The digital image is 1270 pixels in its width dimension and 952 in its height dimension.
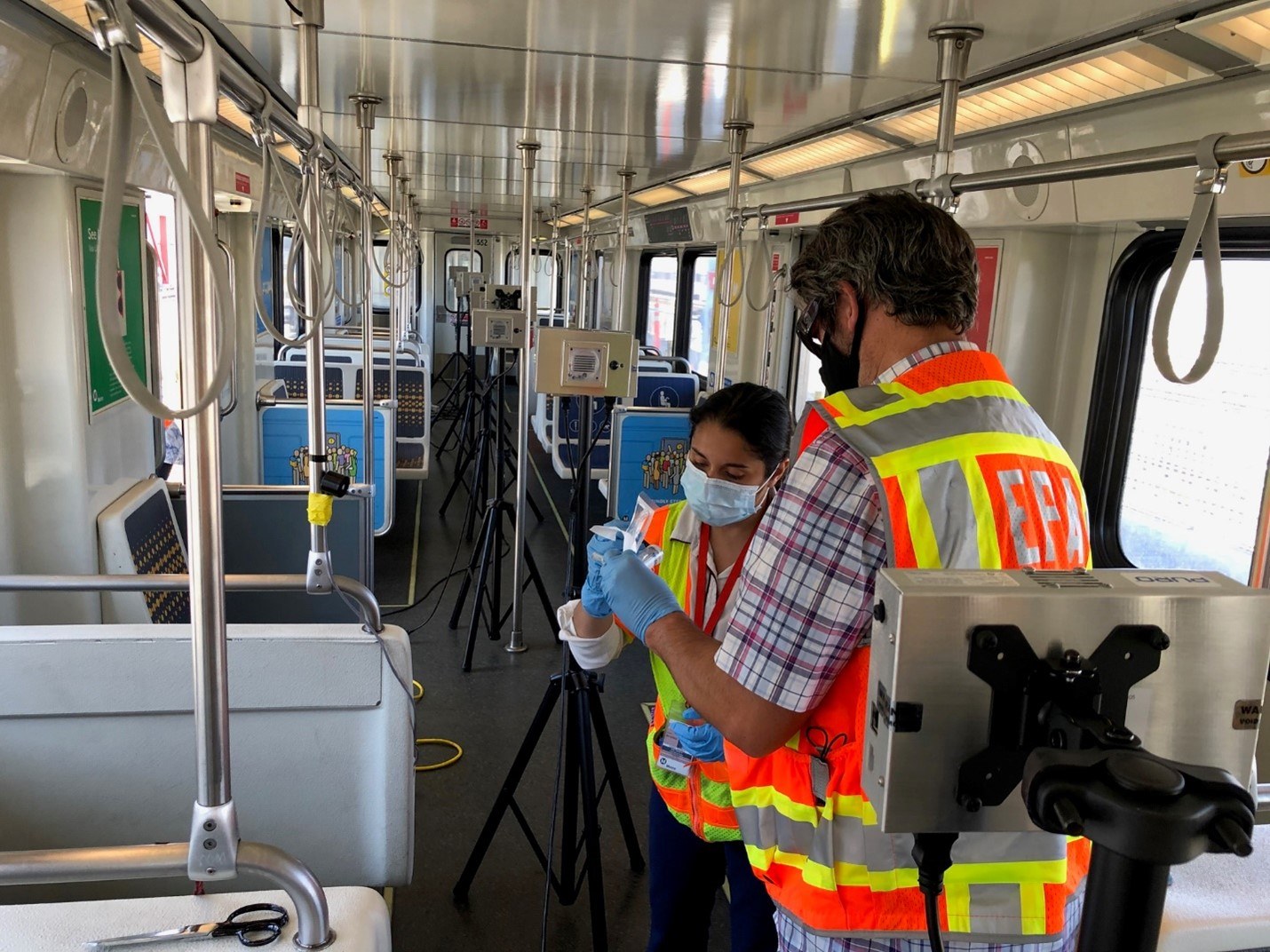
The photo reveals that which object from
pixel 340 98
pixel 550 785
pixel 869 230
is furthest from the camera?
pixel 340 98

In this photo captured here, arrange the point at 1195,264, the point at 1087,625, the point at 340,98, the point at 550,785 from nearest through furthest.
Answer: the point at 1087,625 < the point at 1195,264 < the point at 550,785 < the point at 340,98

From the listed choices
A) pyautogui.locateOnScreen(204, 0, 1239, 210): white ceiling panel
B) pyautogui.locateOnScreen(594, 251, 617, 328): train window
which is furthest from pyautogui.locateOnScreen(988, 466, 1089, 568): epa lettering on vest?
pyautogui.locateOnScreen(594, 251, 617, 328): train window

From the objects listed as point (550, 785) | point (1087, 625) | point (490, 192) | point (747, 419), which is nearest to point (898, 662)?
point (1087, 625)

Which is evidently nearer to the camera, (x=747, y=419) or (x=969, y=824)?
(x=969, y=824)

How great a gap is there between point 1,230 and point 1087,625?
3343 mm

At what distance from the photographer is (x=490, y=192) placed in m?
10.8

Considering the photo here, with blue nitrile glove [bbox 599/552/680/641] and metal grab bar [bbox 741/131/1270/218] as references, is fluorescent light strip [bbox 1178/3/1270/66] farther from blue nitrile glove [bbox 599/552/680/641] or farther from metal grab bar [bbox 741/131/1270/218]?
blue nitrile glove [bbox 599/552/680/641]

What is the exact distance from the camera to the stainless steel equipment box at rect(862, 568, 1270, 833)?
81 centimetres

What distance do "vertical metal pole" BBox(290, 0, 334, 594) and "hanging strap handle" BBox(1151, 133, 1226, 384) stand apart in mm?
1748

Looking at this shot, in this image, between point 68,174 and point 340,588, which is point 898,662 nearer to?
point 340,588

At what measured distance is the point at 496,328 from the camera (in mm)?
6254

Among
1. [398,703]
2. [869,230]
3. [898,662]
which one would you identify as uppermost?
[869,230]

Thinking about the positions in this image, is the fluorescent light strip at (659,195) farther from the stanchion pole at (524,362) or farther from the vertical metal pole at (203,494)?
the vertical metal pole at (203,494)

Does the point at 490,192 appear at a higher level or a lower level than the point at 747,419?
higher
